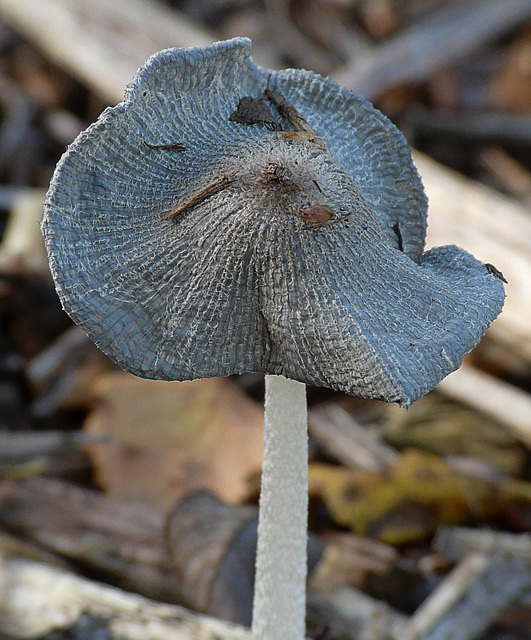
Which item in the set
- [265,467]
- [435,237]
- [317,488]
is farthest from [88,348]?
[265,467]

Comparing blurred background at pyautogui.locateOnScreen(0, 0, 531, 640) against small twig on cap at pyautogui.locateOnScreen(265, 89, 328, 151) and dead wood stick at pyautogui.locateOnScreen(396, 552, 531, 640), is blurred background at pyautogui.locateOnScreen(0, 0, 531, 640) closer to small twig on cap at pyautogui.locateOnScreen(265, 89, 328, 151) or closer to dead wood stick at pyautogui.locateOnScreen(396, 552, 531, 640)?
dead wood stick at pyautogui.locateOnScreen(396, 552, 531, 640)

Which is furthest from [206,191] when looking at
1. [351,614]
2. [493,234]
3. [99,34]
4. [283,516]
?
[99,34]

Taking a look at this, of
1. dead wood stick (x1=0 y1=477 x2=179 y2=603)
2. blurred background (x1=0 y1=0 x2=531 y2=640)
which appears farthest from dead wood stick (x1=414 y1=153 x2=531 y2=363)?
dead wood stick (x1=0 y1=477 x2=179 y2=603)

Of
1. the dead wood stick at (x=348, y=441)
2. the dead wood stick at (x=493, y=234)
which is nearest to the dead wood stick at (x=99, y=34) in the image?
the dead wood stick at (x=493, y=234)

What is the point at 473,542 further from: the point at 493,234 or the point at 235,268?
the point at 235,268

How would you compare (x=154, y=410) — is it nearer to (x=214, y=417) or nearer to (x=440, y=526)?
(x=214, y=417)

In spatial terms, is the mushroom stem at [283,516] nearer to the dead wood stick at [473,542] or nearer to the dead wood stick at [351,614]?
the dead wood stick at [351,614]

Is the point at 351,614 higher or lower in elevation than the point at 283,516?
lower
